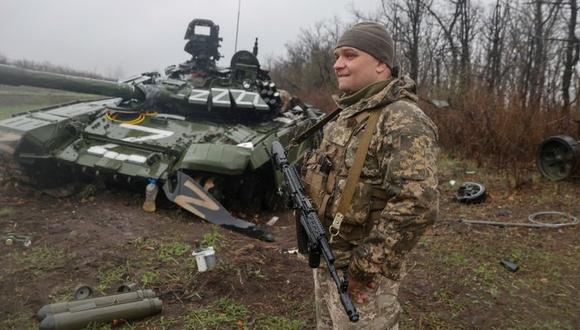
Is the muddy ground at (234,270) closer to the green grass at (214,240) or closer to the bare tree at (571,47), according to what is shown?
the green grass at (214,240)

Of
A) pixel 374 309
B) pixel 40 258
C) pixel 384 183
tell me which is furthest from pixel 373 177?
pixel 40 258

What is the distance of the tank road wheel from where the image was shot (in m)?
8.55

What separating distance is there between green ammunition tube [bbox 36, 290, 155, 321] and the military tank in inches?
86.9

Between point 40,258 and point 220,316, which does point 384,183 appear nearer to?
point 220,316

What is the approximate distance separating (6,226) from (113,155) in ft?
4.99

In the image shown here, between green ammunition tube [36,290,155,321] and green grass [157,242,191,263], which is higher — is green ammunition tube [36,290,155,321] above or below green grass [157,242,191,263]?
above

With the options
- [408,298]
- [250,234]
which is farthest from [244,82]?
[408,298]

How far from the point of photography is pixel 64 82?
22.7 feet

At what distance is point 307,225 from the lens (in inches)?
90.1

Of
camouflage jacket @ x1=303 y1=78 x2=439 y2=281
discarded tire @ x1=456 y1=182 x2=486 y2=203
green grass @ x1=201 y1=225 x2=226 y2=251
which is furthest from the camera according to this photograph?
discarded tire @ x1=456 y1=182 x2=486 y2=203

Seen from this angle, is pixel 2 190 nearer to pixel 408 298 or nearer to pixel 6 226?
pixel 6 226

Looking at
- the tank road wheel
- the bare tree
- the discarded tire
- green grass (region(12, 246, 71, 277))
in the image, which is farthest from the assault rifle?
the bare tree

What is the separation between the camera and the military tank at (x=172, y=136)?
6.29m

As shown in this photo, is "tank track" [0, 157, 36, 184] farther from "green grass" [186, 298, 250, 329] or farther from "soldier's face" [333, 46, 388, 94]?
"soldier's face" [333, 46, 388, 94]
